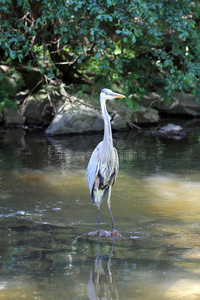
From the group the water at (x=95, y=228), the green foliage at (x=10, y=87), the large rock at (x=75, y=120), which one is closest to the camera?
the water at (x=95, y=228)

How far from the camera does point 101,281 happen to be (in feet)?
12.2

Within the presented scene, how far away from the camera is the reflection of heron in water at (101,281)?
3.49 metres

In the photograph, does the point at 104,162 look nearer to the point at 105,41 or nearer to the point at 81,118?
the point at 105,41

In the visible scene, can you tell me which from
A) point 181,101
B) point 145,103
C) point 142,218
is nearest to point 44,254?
point 142,218

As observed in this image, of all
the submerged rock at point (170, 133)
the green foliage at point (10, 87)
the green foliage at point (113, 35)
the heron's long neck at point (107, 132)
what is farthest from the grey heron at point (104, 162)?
the green foliage at point (10, 87)

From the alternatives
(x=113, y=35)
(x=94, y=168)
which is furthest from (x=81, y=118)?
(x=94, y=168)

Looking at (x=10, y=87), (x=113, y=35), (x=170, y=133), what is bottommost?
(x=170, y=133)

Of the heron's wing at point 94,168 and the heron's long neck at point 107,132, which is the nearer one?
the heron's long neck at point 107,132

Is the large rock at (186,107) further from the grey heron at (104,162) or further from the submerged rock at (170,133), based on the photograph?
the grey heron at (104,162)

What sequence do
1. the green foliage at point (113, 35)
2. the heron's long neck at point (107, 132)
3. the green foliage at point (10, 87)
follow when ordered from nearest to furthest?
the heron's long neck at point (107, 132)
the green foliage at point (113, 35)
the green foliage at point (10, 87)

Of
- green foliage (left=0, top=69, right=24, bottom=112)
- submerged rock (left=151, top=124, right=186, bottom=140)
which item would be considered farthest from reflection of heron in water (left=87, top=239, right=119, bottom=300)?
green foliage (left=0, top=69, right=24, bottom=112)

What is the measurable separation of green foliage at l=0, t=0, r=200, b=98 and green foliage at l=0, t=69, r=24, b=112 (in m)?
1.30

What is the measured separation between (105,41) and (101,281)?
23.8 ft

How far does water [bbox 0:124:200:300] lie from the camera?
360cm
